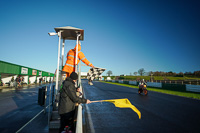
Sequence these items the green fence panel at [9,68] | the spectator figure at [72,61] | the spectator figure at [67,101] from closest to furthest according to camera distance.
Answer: the spectator figure at [67,101], the spectator figure at [72,61], the green fence panel at [9,68]

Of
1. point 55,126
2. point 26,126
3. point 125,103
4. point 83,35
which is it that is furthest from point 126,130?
point 83,35

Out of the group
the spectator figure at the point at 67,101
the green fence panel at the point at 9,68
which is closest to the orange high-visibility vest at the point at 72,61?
the spectator figure at the point at 67,101

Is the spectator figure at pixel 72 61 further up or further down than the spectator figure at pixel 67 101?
further up

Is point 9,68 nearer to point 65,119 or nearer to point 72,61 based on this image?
point 72,61

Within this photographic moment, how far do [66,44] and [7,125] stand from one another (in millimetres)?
3700

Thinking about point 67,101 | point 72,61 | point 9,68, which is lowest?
point 67,101

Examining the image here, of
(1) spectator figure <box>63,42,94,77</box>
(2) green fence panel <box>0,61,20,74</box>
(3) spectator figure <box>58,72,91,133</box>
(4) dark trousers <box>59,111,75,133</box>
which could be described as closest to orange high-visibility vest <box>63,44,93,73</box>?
(1) spectator figure <box>63,42,94,77</box>

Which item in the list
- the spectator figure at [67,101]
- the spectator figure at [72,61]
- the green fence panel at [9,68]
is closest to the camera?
Result: the spectator figure at [67,101]

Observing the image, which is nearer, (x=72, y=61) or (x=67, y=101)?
(x=67, y=101)

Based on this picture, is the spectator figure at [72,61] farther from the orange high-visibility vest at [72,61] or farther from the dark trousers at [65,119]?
the dark trousers at [65,119]

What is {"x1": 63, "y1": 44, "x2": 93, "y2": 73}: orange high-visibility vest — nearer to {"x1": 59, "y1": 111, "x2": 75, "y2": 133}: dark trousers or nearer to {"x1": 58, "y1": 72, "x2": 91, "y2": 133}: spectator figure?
{"x1": 58, "y1": 72, "x2": 91, "y2": 133}: spectator figure

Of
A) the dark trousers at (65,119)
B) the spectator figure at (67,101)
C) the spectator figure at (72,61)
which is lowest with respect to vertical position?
the dark trousers at (65,119)

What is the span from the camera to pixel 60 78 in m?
4.35

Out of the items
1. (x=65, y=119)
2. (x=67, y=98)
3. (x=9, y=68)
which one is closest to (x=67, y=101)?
(x=67, y=98)
